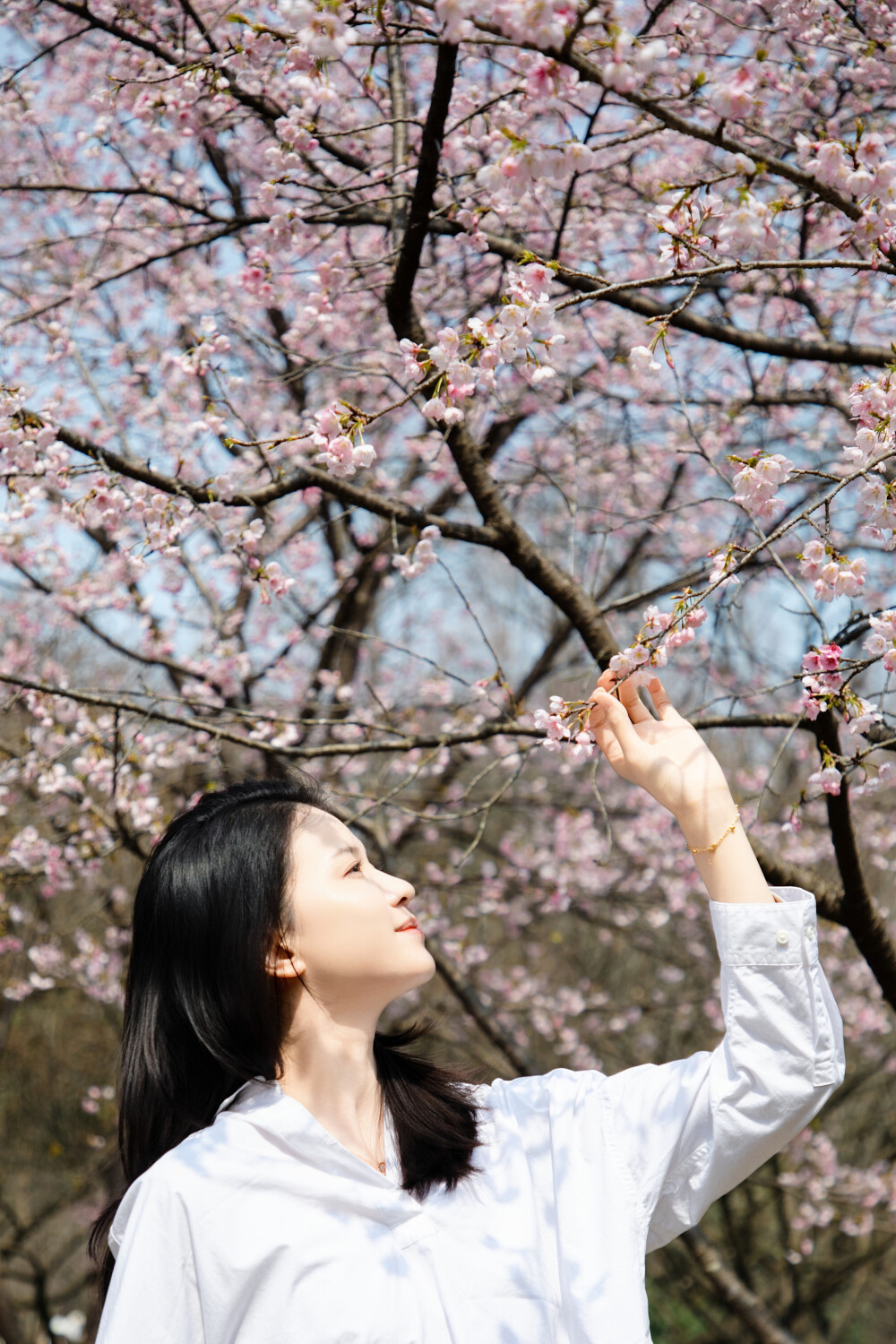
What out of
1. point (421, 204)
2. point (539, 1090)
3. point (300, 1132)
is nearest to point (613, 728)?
point (539, 1090)

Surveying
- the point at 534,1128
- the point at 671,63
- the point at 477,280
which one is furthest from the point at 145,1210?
the point at 671,63

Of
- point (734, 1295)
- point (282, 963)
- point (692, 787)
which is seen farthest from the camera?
point (734, 1295)

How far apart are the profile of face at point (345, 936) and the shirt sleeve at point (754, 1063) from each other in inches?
15.0

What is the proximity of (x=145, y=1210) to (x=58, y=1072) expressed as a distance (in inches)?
Result: 304

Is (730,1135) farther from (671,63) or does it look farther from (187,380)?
(187,380)

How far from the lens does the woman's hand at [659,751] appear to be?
1354mm

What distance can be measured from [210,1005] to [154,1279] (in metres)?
0.37

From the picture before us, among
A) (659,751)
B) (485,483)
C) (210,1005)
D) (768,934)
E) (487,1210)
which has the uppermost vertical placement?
(485,483)

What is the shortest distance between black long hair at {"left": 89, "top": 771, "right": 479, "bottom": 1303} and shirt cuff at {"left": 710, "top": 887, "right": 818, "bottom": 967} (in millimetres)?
514

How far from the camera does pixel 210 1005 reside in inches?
59.1

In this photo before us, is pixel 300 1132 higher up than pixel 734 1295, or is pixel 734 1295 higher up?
pixel 300 1132

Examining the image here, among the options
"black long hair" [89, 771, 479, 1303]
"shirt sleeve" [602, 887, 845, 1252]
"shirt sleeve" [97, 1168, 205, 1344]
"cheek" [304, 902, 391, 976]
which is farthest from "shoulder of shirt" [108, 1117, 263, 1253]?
"shirt sleeve" [602, 887, 845, 1252]

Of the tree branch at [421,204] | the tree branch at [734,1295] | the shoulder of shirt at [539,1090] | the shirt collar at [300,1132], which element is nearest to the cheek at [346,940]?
the shirt collar at [300,1132]

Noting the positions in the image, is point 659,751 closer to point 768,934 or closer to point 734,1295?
point 768,934
